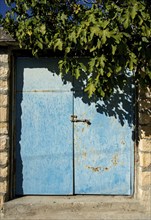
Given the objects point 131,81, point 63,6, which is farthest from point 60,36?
point 131,81

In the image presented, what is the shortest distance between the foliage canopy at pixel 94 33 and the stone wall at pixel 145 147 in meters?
0.46

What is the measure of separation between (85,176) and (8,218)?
1.25m

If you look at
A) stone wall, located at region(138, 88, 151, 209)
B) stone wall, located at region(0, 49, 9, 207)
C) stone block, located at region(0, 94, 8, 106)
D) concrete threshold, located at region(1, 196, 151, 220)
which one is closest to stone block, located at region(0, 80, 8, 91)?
stone wall, located at region(0, 49, 9, 207)

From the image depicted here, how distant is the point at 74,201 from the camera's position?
4.54 meters

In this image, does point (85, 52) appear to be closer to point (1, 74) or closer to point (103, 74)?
point (103, 74)

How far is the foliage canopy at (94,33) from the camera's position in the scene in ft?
11.5

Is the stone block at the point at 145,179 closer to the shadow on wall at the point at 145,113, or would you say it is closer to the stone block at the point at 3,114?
the shadow on wall at the point at 145,113

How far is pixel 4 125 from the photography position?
451 centimetres

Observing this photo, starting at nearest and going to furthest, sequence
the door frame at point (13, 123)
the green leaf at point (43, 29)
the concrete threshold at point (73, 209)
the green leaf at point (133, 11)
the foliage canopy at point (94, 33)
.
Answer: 1. the green leaf at point (133, 11)
2. the foliage canopy at point (94, 33)
3. the green leaf at point (43, 29)
4. the concrete threshold at point (73, 209)
5. the door frame at point (13, 123)

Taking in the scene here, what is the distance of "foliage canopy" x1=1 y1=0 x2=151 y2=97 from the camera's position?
138 inches

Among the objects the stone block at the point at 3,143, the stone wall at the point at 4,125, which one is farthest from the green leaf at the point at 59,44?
the stone block at the point at 3,143

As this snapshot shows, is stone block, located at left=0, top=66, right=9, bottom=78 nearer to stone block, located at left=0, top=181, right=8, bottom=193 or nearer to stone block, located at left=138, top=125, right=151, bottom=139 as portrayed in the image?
stone block, located at left=0, top=181, right=8, bottom=193

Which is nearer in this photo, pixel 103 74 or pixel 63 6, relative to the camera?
pixel 103 74

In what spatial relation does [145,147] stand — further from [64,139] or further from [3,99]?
[3,99]
